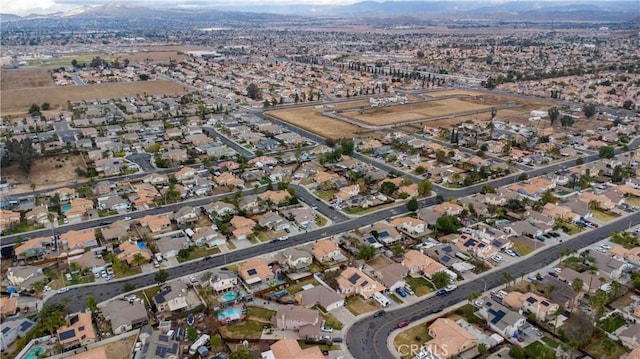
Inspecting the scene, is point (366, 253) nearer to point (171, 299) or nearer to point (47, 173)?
A: point (171, 299)

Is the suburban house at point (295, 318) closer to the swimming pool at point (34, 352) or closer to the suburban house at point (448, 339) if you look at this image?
the suburban house at point (448, 339)

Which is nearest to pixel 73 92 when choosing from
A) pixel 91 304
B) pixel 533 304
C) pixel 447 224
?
pixel 91 304

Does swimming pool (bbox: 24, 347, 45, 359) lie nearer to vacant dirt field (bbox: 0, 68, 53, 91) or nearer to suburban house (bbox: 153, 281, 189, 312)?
suburban house (bbox: 153, 281, 189, 312)

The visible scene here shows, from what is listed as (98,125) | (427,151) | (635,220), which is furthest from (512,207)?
(98,125)

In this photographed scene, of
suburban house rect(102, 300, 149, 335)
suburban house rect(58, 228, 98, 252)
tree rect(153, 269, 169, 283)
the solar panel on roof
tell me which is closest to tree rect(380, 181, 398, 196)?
tree rect(153, 269, 169, 283)

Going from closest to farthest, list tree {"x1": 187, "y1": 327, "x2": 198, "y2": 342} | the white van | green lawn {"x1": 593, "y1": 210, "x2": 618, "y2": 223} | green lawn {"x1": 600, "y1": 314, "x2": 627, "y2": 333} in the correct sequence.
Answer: tree {"x1": 187, "y1": 327, "x2": 198, "y2": 342}, green lawn {"x1": 600, "y1": 314, "x2": 627, "y2": 333}, the white van, green lawn {"x1": 593, "y1": 210, "x2": 618, "y2": 223}

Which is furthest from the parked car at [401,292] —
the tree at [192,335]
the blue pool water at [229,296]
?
the tree at [192,335]

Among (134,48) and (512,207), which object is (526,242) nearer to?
(512,207)
